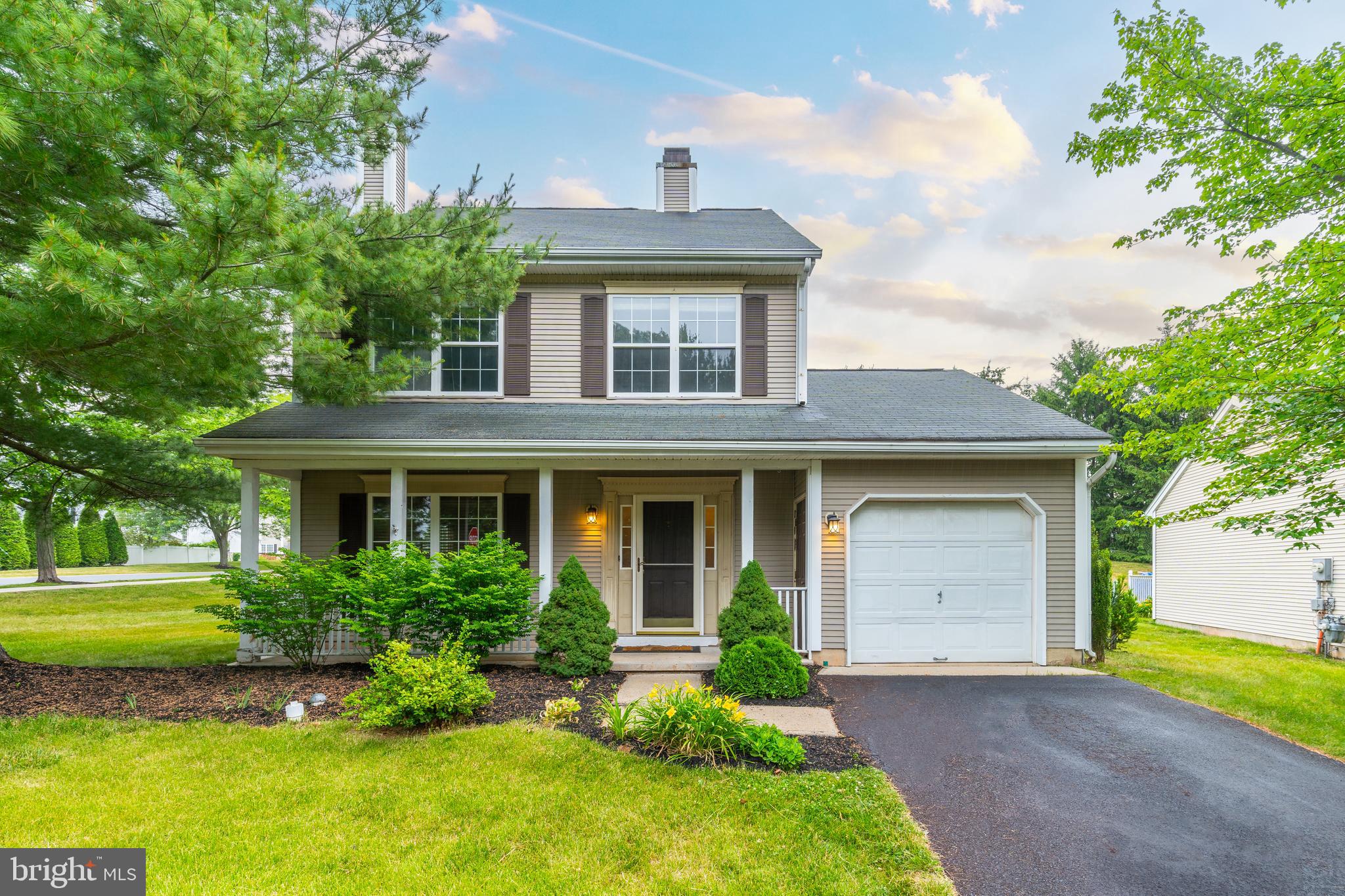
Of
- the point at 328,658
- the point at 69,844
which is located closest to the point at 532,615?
the point at 328,658

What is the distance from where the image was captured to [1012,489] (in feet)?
25.1

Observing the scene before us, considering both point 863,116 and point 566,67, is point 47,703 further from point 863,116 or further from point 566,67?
point 863,116

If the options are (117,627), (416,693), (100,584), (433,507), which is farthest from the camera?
(100,584)

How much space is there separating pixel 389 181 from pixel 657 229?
14.0 feet

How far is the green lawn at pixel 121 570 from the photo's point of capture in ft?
80.7

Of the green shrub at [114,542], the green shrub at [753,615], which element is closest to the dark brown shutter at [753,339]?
the green shrub at [753,615]

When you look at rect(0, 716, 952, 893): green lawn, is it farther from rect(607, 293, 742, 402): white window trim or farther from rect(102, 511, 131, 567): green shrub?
rect(102, 511, 131, 567): green shrub

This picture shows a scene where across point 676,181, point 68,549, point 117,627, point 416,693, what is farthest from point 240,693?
point 68,549

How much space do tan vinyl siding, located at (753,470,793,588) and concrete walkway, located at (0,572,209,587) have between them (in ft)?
72.1

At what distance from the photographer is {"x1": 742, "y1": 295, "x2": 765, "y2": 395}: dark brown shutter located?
863 cm

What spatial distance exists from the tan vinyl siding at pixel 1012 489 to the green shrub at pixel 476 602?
372 centimetres

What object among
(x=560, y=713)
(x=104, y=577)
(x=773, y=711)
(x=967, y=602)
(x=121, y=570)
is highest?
(x=967, y=602)

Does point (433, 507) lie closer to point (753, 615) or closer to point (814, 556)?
point (753, 615)

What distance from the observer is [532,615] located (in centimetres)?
696
